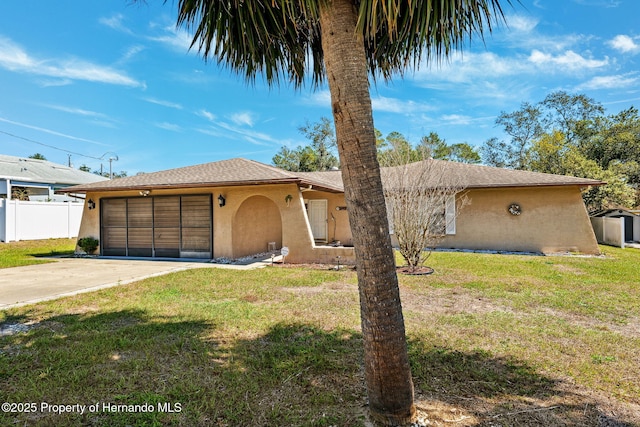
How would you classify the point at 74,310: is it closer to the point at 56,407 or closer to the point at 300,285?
the point at 56,407

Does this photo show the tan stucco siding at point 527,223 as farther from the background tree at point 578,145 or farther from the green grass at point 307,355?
the background tree at point 578,145

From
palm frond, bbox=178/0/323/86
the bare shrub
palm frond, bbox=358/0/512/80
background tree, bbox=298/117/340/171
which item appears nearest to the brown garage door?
the bare shrub

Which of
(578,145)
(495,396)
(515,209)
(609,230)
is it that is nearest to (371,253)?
(495,396)

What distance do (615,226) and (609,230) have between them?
692 millimetres

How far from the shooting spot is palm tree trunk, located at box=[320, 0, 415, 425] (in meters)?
2.57

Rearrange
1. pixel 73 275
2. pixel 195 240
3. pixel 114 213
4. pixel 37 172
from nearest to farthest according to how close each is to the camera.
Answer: pixel 73 275
pixel 195 240
pixel 114 213
pixel 37 172

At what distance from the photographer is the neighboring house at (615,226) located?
15.9 m

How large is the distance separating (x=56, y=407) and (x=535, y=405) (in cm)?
428

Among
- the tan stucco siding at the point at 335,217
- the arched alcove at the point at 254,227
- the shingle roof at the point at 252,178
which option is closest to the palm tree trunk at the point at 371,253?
the shingle roof at the point at 252,178

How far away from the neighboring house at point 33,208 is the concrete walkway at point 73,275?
4.95 metres

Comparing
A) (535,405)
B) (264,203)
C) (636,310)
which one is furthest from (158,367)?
(264,203)

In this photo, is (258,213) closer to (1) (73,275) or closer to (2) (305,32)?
(1) (73,275)

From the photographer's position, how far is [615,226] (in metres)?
15.9

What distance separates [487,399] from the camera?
3.09m
